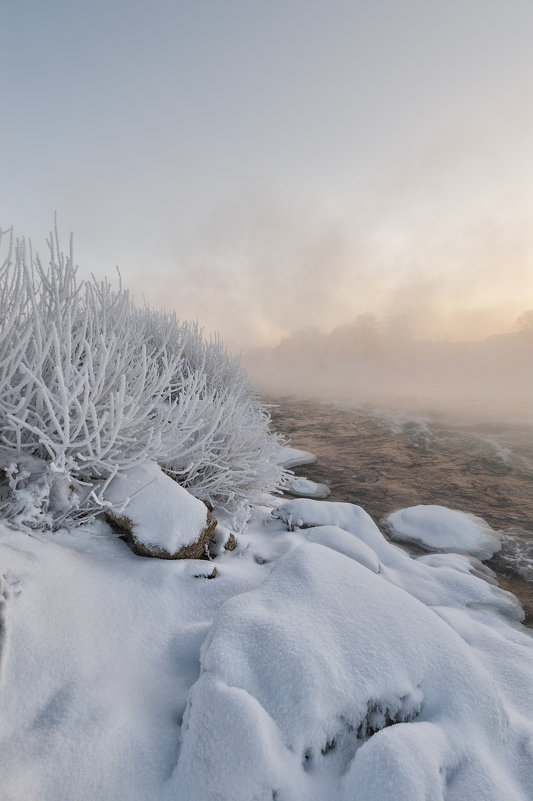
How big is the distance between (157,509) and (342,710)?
4.21 feet

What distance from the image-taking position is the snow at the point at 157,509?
1938 mm

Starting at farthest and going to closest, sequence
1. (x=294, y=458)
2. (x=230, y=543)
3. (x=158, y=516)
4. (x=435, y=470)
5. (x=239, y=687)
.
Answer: (x=294, y=458)
(x=435, y=470)
(x=230, y=543)
(x=158, y=516)
(x=239, y=687)

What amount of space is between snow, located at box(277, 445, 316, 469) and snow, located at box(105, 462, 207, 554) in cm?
441

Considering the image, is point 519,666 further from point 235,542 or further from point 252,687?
point 235,542

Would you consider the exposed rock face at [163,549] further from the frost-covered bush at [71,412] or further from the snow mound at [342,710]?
the snow mound at [342,710]

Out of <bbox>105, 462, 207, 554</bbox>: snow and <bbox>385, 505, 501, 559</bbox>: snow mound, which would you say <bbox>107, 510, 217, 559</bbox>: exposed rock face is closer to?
<bbox>105, 462, 207, 554</bbox>: snow

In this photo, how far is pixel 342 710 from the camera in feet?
3.96

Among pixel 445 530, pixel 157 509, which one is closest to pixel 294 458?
pixel 445 530

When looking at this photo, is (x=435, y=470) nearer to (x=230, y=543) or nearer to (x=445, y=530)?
(x=445, y=530)

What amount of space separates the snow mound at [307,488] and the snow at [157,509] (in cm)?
305

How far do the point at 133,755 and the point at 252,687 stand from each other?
386 mm

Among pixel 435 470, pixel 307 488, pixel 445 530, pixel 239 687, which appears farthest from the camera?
pixel 435 470

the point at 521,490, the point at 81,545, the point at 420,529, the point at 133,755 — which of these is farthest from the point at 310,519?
the point at 521,490

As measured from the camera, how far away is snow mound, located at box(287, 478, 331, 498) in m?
5.04
